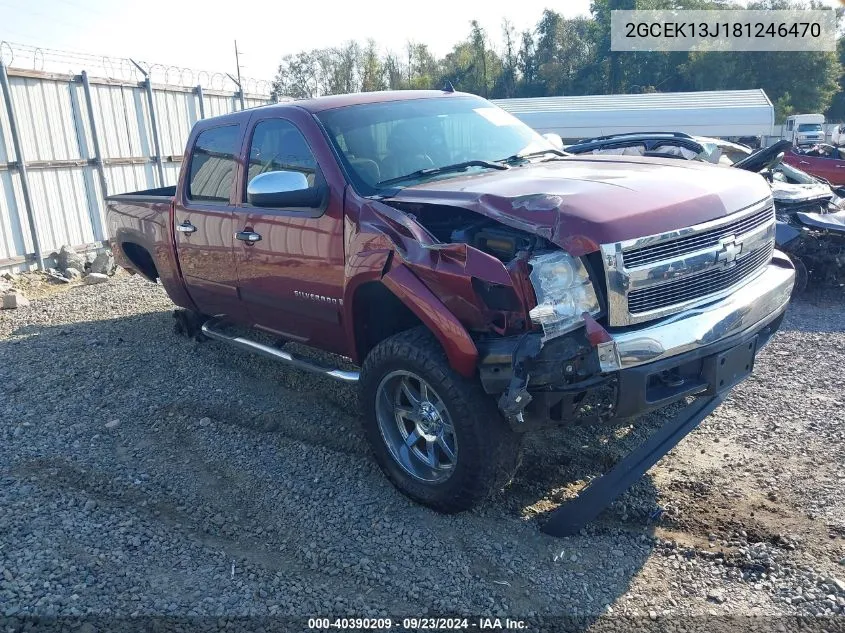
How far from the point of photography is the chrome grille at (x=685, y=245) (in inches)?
120

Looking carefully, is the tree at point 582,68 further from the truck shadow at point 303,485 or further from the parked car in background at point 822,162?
the truck shadow at point 303,485

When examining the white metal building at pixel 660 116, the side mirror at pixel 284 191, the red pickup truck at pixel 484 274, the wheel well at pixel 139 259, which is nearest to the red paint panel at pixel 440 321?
the red pickup truck at pixel 484 274

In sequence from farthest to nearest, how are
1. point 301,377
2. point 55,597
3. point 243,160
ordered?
point 301,377 < point 243,160 < point 55,597

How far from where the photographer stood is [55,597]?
3072 mm

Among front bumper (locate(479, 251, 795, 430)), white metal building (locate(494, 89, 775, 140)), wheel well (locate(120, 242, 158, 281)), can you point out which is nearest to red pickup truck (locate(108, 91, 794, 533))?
front bumper (locate(479, 251, 795, 430))

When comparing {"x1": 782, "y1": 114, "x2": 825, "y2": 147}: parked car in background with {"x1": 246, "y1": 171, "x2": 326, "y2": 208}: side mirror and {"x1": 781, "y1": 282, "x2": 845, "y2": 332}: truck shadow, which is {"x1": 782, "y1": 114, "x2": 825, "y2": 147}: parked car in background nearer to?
{"x1": 781, "y1": 282, "x2": 845, "y2": 332}: truck shadow

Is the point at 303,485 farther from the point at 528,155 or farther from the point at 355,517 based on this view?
the point at 528,155

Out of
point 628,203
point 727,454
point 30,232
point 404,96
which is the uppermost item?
point 404,96

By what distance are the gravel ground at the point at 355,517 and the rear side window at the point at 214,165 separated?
1.54 meters

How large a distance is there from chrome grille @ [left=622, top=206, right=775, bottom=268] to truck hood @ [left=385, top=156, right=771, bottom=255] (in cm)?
7

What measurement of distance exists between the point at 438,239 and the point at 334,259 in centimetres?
81

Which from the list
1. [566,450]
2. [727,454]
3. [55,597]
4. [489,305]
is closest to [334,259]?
[489,305]

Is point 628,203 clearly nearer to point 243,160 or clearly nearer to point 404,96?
point 404,96

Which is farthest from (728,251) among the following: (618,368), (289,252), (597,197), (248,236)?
(248,236)
